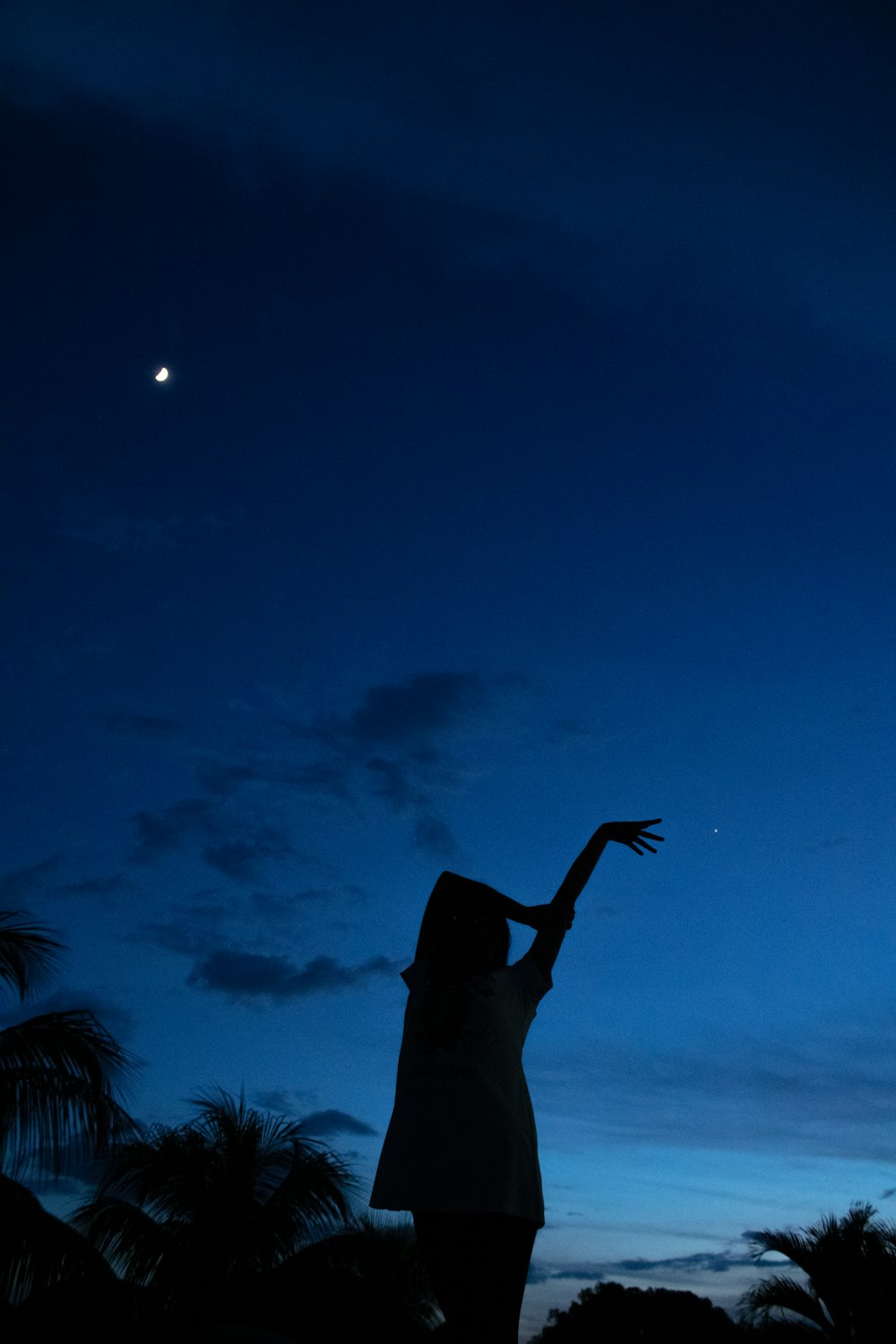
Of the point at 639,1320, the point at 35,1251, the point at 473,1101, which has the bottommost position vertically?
the point at 639,1320

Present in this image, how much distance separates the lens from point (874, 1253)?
49.4ft

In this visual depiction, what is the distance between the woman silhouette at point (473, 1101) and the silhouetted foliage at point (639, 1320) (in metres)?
27.4

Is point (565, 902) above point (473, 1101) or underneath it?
above

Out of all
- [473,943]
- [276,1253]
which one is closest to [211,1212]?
[276,1253]

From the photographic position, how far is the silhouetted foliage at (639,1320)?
25.9m

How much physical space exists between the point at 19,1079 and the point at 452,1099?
8.74m

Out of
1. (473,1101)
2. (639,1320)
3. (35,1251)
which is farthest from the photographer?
(639,1320)

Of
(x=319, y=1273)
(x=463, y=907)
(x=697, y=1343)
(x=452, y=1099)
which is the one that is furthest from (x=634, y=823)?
(x=697, y=1343)

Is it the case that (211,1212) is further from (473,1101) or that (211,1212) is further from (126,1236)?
(473,1101)

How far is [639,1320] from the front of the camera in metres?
27.0

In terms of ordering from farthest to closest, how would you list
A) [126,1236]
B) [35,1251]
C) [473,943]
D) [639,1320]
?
[639,1320] → [126,1236] → [35,1251] → [473,943]

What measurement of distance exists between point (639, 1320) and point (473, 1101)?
29773 mm

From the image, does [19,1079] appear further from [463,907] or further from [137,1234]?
[463,907]

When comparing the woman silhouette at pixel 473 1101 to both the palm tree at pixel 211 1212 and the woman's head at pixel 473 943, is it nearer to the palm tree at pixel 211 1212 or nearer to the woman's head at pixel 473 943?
the woman's head at pixel 473 943
